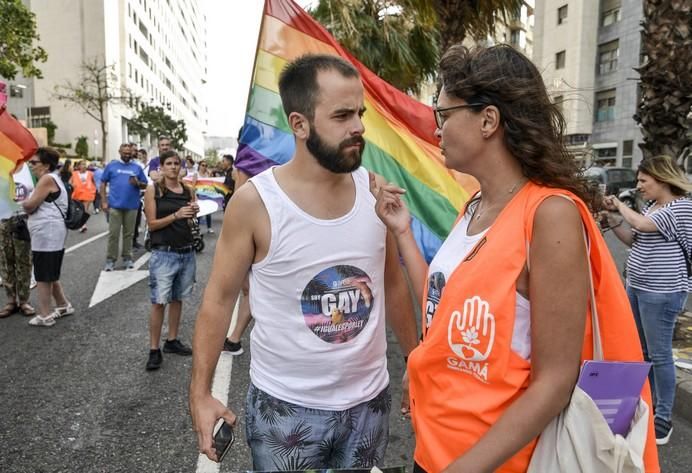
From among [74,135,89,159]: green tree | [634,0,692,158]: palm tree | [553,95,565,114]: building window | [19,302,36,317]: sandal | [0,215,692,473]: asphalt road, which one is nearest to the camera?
[553,95,565,114]: building window

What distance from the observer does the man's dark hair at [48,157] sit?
6517 mm

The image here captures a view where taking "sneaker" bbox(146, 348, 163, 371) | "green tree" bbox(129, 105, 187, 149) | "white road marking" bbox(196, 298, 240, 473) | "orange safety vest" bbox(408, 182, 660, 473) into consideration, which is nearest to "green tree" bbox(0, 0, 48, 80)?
"sneaker" bbox(146, 348, 163, 371)

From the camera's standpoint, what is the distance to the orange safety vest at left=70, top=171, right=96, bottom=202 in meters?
17.5

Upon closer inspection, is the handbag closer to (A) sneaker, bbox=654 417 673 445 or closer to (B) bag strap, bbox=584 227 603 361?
(B) bag strap, bbox=584 227 603 361

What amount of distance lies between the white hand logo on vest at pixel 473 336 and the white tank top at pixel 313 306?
0.61m

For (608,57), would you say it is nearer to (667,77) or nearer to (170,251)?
(667,77)

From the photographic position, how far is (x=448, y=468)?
4.48 feet

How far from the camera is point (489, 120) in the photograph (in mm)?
1479

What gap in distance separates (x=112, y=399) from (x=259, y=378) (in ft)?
9.25

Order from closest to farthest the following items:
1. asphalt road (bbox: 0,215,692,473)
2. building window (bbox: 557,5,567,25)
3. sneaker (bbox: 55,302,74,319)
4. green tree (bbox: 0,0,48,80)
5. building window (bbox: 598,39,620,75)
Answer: asphalt road (bbox: 0,215,692,473), sneaker (bbox: 55,302,74,319), green tree (bbox: 0,0,48,80), building window (bbox: 598,39,620,75), building window (bbox: 557,5,567,25)

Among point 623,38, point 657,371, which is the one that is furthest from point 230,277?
point 623,38

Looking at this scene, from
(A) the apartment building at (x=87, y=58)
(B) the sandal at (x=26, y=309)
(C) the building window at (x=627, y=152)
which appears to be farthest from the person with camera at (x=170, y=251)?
(A) the apartment building at (x=87, y=58)

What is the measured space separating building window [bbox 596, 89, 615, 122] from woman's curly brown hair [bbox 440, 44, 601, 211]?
37.6 m

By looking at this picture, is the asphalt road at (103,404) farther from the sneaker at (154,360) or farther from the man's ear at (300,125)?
the man's ear at (300,125)
